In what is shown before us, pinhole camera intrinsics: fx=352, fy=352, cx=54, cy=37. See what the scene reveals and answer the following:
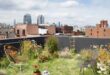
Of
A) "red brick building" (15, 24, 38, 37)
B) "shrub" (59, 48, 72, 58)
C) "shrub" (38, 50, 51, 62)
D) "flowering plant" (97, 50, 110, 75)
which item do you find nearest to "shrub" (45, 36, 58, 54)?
"shrub" (59, 48, 72, 58)

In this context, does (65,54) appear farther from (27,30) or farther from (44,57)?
(27,30)

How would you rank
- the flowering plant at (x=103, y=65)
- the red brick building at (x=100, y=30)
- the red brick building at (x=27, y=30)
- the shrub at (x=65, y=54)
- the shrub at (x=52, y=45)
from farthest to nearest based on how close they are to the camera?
the red brick building at (x=100, y=30), the red brick building at (x=27, y=30), the shrub at (x=52, y=45), the shrub at (x=65, y=54), the flowering plant at (x=103, y=65)

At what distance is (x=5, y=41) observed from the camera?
13797 mm

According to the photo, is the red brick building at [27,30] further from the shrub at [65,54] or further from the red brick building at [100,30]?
the shrub at [65,54]

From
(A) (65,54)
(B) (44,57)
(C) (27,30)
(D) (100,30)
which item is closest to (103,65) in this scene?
(B) (44,57)

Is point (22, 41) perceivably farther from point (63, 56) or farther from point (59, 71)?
point (59, 71)

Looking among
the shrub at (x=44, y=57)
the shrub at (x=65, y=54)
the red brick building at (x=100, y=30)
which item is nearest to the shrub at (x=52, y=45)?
the shrub at (x=65, y=54)

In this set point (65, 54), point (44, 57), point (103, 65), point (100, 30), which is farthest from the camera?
point (100, 30)

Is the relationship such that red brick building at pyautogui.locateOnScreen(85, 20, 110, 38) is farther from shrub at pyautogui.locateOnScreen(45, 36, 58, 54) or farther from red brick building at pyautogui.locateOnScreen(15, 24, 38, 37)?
shrub at pyautogui.locateOnScreen(45, 36, 58, 54)

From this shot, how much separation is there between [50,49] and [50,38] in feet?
1.55

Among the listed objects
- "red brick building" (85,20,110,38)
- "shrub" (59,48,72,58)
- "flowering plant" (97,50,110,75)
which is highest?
"flowering plant" (97,50,110,75)

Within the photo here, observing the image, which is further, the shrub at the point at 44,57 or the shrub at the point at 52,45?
the shrub at the point at 52,45

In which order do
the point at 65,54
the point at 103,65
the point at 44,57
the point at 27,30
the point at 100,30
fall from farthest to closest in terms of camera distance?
the point at 100,30, the point at 27,30, the point at 65,54, the point at 44,57, the point at 103,65

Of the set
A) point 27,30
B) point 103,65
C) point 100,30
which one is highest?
point 103,65
